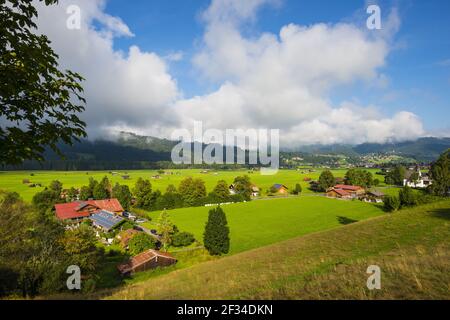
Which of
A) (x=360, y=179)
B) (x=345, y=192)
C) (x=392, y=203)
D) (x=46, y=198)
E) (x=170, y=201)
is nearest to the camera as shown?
(x=392, y=203)

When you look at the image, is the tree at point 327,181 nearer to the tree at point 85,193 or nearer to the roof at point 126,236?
the roof at point 126,236

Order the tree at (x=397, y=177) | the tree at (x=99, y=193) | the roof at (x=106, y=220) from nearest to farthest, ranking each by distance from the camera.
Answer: the roof at (x=106, y=220) → the tree at (x=99, y=193) → the tree at (x=397, y=177)

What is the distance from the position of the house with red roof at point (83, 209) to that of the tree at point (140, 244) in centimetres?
3547

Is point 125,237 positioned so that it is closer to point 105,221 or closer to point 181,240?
point 181,240

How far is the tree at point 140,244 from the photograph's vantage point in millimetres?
43062

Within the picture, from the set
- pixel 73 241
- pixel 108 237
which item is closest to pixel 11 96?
pixel 73 241

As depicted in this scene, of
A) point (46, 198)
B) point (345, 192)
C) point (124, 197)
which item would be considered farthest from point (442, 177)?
point (46, 198)

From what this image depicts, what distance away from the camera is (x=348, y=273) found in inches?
447

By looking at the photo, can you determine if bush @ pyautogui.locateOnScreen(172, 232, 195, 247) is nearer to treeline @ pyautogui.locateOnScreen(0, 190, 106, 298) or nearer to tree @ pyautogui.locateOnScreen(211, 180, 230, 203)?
treeline @ pyautogui.locateOnScreen(0, 190, 106, 298)

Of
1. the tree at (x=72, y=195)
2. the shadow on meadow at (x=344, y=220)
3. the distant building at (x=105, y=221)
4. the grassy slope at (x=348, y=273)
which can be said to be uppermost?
the grassy slope at (x=348, y=273)

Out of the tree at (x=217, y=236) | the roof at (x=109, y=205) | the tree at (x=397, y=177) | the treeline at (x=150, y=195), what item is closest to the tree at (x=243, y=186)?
the treeline at (x=150, y=195)

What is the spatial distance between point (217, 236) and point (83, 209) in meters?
52.6

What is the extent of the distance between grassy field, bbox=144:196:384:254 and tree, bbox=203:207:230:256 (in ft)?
7.17
